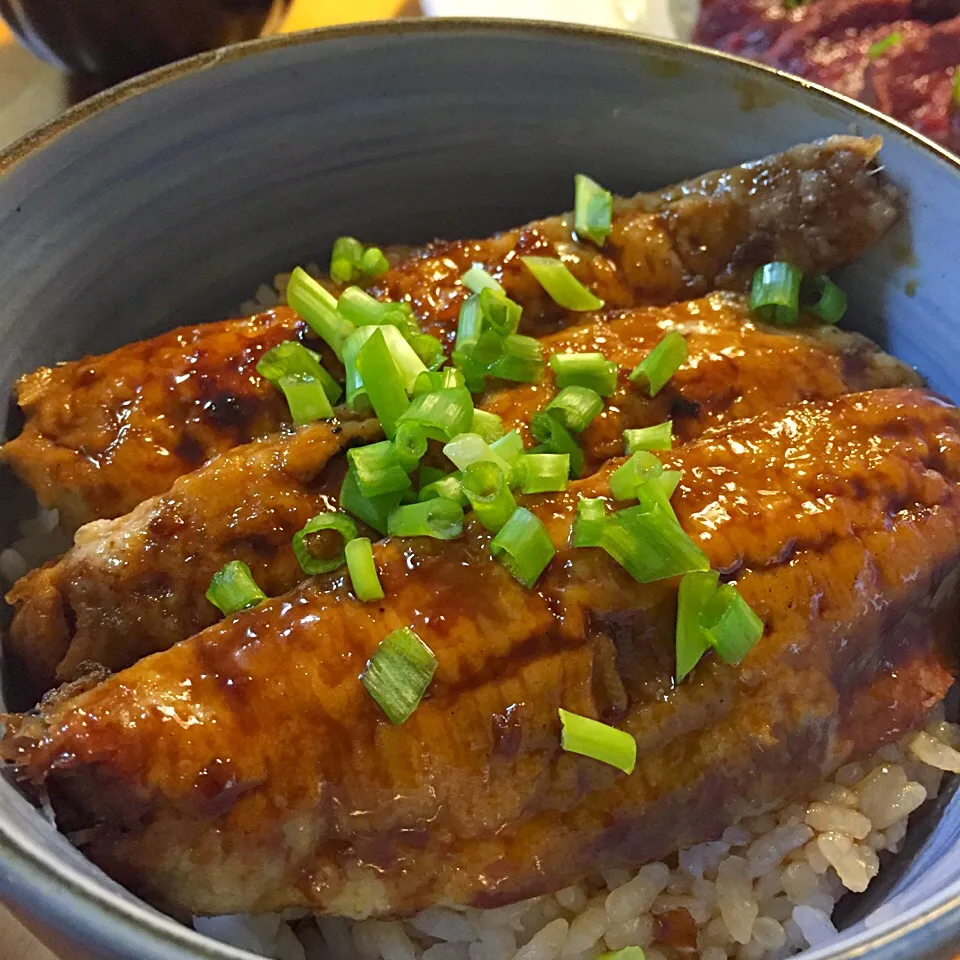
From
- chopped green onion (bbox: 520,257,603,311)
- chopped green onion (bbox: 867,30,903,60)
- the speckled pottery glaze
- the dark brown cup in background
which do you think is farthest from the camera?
chopped green onion (bbox: 867,30,903,60)

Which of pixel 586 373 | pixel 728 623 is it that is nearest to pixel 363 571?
pixel 728 623

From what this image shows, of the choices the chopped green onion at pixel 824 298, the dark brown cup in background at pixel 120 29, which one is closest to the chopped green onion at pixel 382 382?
the chopped green onion at pixel 824 298

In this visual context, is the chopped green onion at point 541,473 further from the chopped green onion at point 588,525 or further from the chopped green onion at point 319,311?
the chopped green onion at point 319,311

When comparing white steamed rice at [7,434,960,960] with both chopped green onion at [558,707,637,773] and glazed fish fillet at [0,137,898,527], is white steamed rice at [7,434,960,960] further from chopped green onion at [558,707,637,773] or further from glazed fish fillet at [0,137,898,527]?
chopped green onion at [558,707,637,773]

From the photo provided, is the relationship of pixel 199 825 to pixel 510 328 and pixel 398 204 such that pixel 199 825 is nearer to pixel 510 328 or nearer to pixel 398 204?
pixel 510 328

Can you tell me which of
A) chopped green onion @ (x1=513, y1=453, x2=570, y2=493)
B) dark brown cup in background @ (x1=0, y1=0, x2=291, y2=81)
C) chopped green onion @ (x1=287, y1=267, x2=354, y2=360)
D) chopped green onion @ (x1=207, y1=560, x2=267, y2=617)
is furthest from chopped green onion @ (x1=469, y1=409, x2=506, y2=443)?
dark brown cup in background @ (x1=0, y1=0, x2=291, y2=81)

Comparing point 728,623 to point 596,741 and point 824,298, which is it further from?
point 824,298
